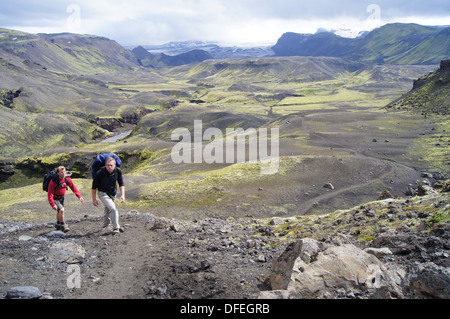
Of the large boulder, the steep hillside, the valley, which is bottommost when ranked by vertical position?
the valley

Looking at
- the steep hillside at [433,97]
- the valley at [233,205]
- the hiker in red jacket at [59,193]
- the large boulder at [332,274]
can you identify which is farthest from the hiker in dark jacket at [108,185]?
the steep hillside at [433,97]

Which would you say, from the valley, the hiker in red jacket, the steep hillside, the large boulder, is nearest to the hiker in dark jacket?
the valley

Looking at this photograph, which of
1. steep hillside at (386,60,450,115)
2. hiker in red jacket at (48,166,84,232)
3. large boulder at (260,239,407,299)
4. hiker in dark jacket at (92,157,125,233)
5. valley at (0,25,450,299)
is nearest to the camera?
large boulder at (260,239,407,299)

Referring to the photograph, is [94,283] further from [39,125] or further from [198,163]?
[39,125]

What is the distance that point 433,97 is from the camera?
11044 cm

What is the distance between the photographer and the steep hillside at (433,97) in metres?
102

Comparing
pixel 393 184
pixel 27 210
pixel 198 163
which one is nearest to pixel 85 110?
pixel 198 163

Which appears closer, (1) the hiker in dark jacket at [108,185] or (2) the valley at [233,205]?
(2) the valley at [233,205]

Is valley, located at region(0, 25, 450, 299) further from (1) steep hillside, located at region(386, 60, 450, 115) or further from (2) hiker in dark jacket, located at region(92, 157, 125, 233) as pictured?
(2) hiker in dark jacket, located at region(92, 157, 125, 233)

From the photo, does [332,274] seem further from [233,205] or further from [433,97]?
[433,97]

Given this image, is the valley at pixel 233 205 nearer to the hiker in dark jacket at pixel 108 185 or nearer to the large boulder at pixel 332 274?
the large boulder at pixel 332 274

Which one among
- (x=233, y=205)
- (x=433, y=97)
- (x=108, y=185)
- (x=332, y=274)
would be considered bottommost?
(x=233, y=205)

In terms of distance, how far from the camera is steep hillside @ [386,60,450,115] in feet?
334

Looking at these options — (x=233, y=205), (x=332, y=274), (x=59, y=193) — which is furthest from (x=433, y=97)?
(x=59, y=193)
